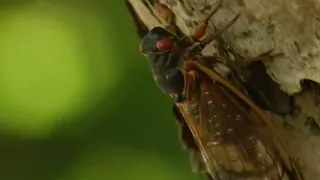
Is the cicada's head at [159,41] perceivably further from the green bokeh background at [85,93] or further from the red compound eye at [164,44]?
the green bokeh background at [85,93]

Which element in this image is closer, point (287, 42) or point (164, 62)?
point (287, 42)

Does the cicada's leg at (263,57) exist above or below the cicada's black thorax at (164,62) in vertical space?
below

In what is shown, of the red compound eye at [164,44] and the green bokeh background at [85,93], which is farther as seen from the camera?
the green bokeh background at [85,93]

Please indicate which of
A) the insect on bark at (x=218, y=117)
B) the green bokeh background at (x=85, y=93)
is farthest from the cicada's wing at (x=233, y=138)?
→ the green bokeh background at (x=85, y=93)

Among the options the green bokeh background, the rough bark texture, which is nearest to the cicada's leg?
the rough bark texture

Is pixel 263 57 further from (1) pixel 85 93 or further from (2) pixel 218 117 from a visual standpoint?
(1) pixel 85 93

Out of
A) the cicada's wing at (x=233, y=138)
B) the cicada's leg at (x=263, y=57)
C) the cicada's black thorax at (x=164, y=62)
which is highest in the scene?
the cicada's black thorax at (x=164, y=62)

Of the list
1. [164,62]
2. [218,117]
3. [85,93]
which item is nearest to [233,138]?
[218,117]

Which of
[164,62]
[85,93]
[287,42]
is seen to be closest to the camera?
[287,42]
